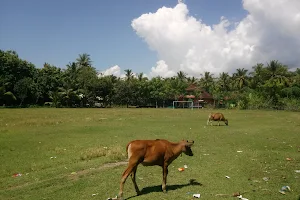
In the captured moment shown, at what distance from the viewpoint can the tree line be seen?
6625 centimetres

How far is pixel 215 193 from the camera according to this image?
8305 mm

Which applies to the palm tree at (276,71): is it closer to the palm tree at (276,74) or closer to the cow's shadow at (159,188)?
the palm tree at (276,74)

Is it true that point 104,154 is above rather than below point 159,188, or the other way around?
above

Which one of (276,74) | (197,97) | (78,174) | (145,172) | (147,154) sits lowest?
(78,174)

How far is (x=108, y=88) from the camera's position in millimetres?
79000

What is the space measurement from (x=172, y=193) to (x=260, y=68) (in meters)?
83.2

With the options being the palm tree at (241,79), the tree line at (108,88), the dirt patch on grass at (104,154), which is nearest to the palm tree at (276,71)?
the tree line at (108,88)

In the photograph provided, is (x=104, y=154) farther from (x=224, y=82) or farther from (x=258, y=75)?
(x=224, y=82)

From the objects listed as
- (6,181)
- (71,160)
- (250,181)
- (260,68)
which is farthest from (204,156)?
(260,68)

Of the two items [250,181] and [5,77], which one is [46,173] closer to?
[250,181]

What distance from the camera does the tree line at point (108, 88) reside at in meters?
66.2

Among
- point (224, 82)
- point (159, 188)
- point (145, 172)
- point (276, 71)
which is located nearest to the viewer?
point (159, 188)

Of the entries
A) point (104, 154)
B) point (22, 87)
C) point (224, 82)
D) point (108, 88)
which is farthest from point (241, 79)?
point (104, 154)

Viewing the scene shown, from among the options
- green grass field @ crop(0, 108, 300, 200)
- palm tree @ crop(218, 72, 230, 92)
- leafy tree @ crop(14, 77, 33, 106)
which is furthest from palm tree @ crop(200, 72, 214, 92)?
green grass field @ crop(0, 108, 300, 200)
